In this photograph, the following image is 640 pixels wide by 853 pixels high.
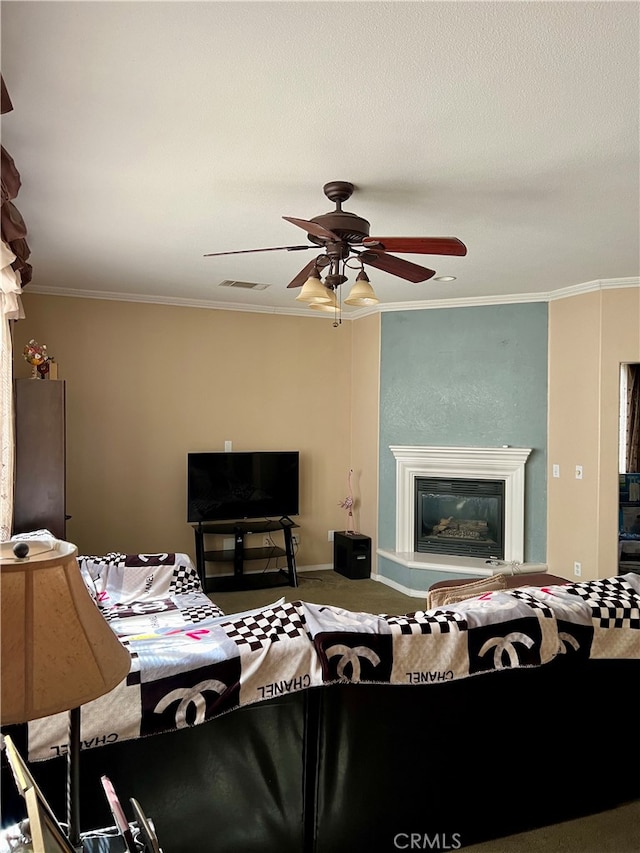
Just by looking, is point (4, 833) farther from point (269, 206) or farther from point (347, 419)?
point (347, 419)

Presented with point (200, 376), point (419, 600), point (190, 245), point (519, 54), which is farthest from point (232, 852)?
point (200, 376)

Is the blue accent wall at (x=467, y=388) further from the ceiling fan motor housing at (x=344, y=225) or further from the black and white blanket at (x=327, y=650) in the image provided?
the black and white blanket at (x=327, y=650)

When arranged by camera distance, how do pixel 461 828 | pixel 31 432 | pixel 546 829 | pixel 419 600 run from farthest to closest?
pixel 419 600
pixel 31 432
pixel 546 829
pixel 461 828

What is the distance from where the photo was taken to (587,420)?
4984mm

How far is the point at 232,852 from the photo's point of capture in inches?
71.3

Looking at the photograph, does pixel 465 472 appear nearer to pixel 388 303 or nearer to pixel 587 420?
pixel 587 420

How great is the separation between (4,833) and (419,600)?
4594mm

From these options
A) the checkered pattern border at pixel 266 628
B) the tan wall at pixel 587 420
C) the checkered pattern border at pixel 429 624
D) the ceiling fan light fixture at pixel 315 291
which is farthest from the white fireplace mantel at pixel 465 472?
the checkered pattern border at pixel 266 628

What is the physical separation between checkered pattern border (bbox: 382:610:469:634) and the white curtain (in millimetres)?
2353

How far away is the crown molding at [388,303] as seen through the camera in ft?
16.1

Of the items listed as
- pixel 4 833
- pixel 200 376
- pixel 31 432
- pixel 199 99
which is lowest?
pixel 4 833

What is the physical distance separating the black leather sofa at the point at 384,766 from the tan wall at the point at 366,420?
3.95 metres

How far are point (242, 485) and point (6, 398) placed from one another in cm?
260

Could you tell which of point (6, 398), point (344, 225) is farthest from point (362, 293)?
point (6, 398)
